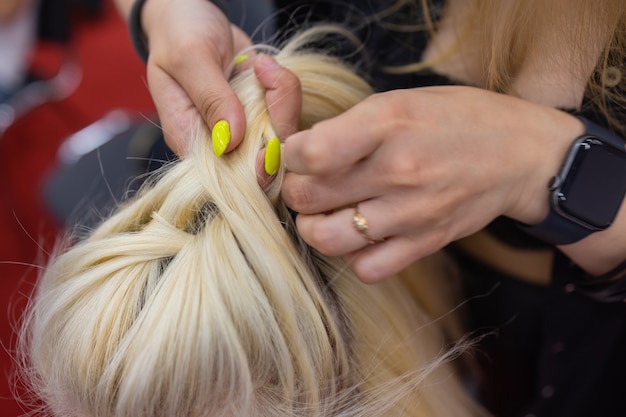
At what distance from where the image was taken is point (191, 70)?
66cm

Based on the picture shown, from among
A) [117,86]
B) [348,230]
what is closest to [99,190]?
[348,230]

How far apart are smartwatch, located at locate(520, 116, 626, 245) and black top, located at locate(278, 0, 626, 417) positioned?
0.13 meters

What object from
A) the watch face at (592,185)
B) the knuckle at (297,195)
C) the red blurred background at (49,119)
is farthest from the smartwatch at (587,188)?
the red blurred background at (49,119)

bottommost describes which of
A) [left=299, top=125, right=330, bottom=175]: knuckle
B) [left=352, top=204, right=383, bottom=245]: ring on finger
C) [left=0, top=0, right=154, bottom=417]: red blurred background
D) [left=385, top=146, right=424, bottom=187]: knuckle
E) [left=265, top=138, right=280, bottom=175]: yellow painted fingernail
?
[left=0, top=0, right=154, bottom=417]: red blurred background

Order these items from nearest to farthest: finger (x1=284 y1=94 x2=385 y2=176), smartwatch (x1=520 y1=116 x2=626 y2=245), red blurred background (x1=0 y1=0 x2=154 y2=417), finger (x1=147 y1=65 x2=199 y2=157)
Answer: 1. finger (x1=284 y1=94 x2=385 y2=176)
2. smartwatch (x1=520 y1=116 x2=626 y2=245)
3. finger (x1=147 y1=65 x2=199 y2=157)
4. red blurred background (x1=0 y1=0 x2=154 y2=417)

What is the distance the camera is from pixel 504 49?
64cm

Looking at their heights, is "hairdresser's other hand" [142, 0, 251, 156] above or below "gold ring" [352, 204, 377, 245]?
above

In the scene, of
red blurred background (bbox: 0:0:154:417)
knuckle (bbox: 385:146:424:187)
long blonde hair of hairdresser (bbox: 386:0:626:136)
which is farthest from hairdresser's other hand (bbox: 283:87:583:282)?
red blurred background (bbox: 0:0:154:417)

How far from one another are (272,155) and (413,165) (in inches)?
6.3

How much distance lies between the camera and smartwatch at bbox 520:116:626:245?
1.83 feet

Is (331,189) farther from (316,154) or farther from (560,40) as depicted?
(560,40)

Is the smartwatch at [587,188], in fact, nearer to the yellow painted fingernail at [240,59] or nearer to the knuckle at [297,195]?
the knuckle at [297,195]

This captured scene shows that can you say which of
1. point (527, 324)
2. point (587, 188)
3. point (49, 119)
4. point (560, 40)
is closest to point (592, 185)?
point (587, 188)

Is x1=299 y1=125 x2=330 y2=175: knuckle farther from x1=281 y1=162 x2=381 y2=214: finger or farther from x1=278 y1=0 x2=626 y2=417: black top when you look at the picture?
x1=278 y1=0 x2=626 y2=417: black top
